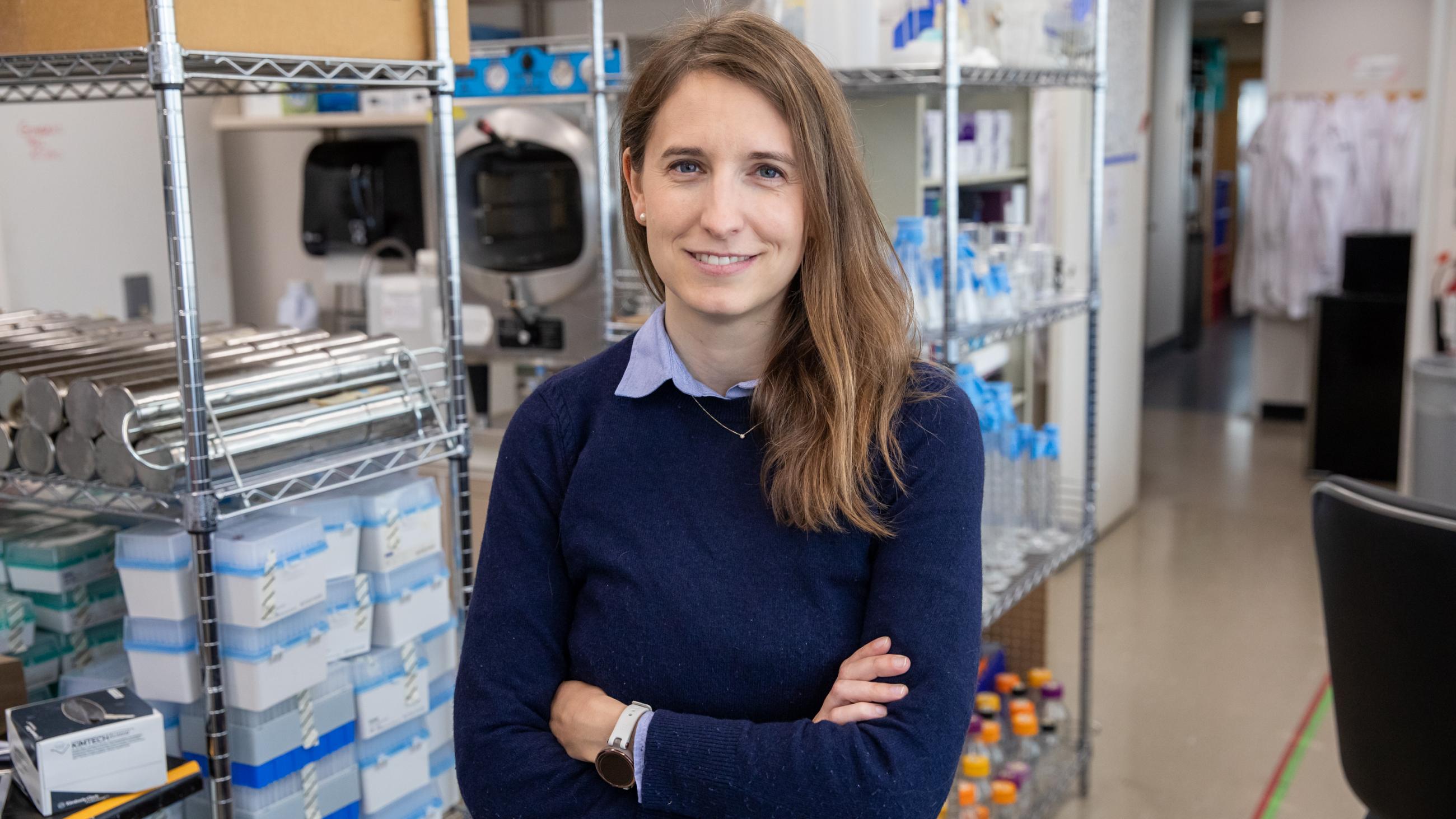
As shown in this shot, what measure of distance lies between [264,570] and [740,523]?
0.73 meters

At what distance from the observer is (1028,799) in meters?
3.06

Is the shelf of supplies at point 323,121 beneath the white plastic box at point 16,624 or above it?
above

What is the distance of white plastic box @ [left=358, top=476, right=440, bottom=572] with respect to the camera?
6.48 feet

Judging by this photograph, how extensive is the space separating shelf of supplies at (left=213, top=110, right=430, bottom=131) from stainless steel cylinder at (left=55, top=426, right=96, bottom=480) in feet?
8.52

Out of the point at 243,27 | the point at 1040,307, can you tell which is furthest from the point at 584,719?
the point at 1040,307

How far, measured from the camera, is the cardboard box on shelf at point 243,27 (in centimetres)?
159

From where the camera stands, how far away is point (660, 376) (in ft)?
4.74

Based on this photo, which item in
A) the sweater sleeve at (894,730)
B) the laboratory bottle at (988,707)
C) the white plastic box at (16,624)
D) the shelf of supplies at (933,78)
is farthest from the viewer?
the laboratory bottle at (988,707)

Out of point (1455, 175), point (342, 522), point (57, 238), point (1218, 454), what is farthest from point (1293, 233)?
point (342, 522)

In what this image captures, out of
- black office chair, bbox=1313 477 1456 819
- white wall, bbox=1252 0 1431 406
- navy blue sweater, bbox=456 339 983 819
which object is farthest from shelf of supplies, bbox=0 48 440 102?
white wall, bbox=1252 0 1431 406

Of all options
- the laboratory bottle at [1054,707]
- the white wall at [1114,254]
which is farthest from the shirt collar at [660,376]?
the white wall at [1114,254]

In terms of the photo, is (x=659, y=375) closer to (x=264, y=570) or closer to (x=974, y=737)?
(x=264, y=570)

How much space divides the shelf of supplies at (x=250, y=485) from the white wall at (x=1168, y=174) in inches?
316

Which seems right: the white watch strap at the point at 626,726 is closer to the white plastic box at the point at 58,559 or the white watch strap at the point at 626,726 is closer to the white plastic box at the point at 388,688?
the white plastic box at the point at 388,688
